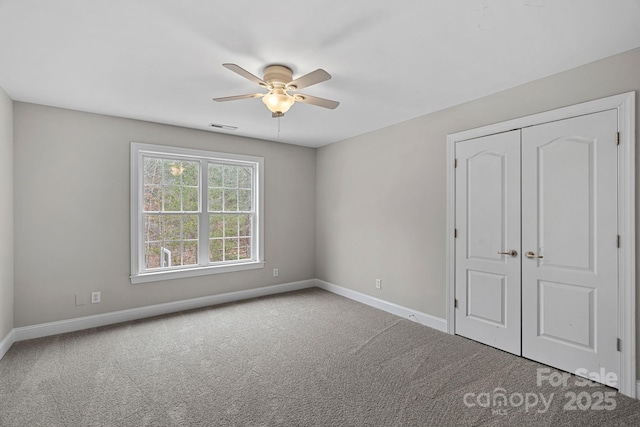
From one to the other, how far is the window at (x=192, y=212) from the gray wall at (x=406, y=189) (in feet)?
4.17

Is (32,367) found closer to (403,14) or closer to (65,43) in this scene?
(65,43)

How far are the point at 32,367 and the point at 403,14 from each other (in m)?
4.02

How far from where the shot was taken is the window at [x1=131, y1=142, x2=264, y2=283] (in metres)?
4.07

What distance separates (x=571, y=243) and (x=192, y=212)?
4.33 meters

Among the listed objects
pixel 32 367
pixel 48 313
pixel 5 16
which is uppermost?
pixel 5 16

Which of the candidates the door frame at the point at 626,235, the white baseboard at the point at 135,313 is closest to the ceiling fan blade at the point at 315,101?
the door frame at the point at 626,235

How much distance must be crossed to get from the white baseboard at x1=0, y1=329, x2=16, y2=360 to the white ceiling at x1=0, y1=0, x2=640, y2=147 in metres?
2.39

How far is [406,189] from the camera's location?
13.2 ft

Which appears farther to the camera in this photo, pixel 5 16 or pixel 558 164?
pixel 558 164

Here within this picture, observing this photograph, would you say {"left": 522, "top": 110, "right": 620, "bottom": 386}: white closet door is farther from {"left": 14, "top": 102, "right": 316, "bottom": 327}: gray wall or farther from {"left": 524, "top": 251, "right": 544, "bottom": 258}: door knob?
{"left": 14, "top": 102, "right": 316, "bottom": 327}: gray wall

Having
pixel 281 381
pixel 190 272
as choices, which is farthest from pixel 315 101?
pixel 190 272

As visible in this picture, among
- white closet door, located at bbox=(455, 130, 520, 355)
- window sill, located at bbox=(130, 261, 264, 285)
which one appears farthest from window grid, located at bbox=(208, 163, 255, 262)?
white closet door, located at bbox=(455, 130, 520, 355)

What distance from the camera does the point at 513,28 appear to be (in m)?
2.04

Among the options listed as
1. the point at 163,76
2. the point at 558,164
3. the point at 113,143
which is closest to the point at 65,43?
the point at 163,76
